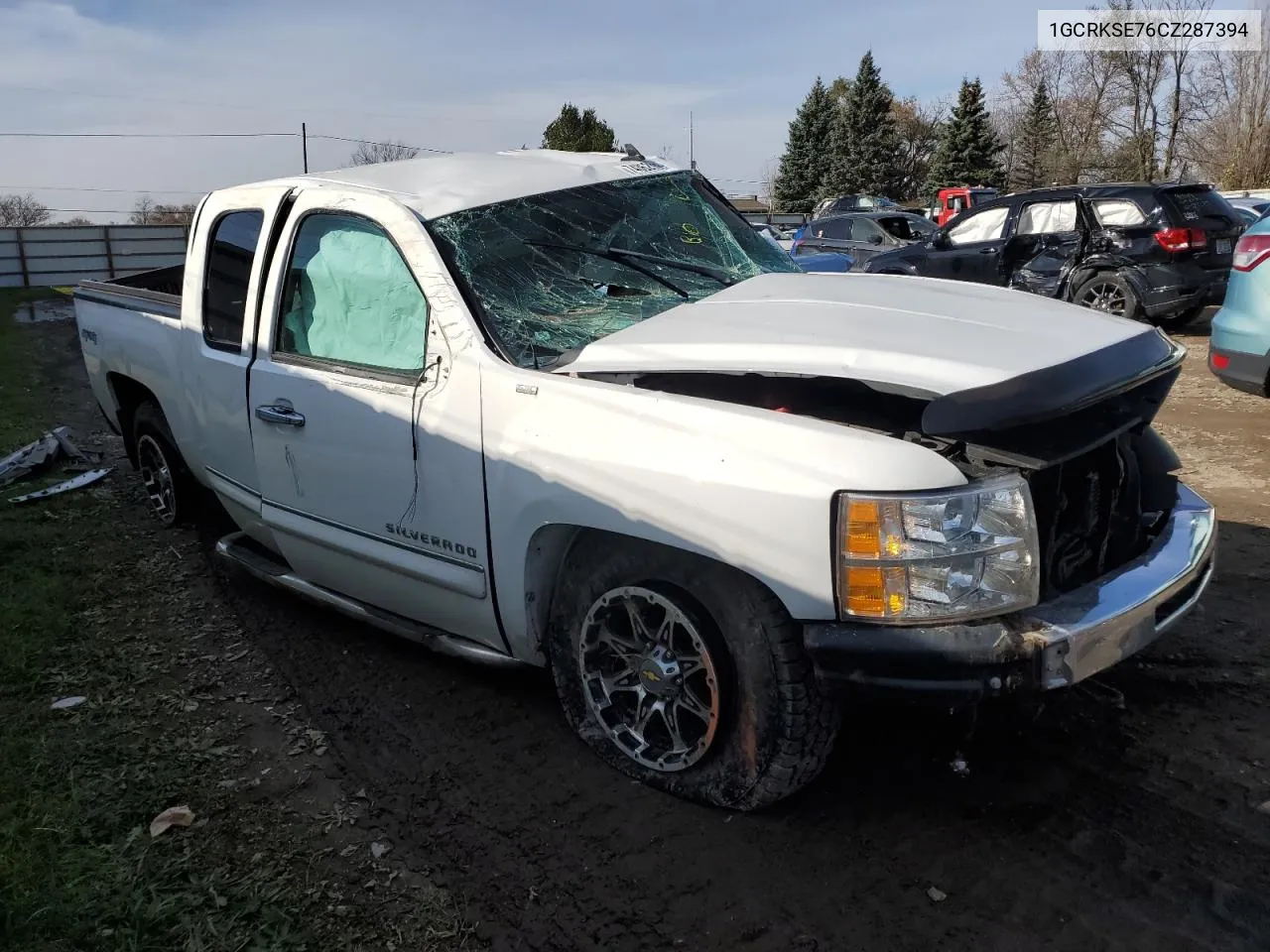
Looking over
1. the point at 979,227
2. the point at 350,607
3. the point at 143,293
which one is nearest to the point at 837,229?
the point at 979,227

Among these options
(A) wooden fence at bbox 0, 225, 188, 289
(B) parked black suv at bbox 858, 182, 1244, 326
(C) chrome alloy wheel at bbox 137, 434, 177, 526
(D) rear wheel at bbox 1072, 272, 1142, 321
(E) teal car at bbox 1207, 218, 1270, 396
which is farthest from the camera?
(A) wooden fence at bbox 0, 225, 188, 289

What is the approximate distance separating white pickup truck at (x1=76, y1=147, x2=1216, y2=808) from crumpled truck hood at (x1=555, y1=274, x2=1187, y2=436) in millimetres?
14

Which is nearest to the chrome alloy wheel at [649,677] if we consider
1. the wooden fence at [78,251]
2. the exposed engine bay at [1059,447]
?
the exposed engine bay at [1059,447]

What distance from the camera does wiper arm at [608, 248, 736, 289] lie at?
3863 mm

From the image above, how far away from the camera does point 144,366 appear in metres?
5.25

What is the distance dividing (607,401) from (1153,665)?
2.33 meters

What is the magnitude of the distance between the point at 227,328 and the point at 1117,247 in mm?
9501

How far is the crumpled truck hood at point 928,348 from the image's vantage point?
8.48ft

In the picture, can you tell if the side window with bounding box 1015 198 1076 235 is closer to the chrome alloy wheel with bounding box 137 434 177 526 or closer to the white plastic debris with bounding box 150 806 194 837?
the chrome alloy wheel with bounding box 137 434 177 526

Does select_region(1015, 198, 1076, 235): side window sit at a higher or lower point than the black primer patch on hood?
higher

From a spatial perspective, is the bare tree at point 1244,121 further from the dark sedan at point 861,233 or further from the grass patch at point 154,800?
the grass patch at point 154,800

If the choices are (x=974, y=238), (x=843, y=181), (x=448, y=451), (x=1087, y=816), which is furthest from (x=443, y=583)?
(x=843, y=181)

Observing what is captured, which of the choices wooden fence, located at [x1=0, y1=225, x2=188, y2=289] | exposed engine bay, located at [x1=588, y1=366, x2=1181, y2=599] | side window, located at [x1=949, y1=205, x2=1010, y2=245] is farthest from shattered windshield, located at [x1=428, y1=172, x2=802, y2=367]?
wooden fence, located at [x1=0, y1=225, x2=188, y2=289]

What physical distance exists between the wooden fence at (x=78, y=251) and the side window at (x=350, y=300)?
2735cm
